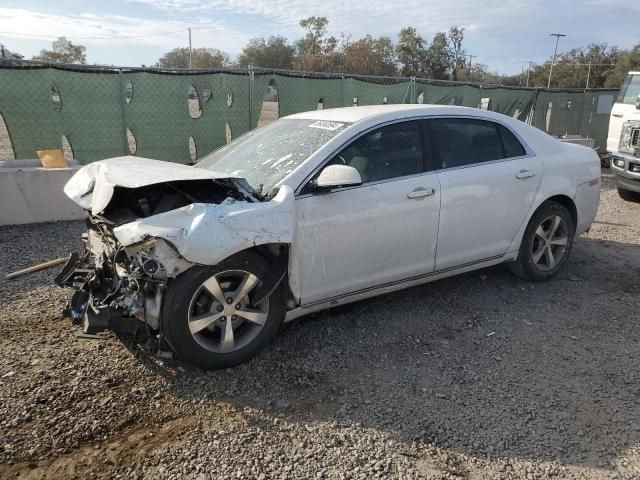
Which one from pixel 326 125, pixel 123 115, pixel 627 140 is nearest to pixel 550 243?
pixel 326 125

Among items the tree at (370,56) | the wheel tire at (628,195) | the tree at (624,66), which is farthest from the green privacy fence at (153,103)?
the tree at (370,56)

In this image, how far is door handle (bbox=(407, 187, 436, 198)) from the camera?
3829 millimetres

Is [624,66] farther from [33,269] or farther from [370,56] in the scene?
[33,269]

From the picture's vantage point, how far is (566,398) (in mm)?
3139

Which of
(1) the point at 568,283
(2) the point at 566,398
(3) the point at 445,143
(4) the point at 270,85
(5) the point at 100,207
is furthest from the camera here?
(4) the point at 270,85

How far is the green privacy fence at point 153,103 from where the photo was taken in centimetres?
712

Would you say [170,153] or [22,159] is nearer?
[22,159]

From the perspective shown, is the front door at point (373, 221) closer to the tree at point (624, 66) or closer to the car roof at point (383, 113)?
the car roof at point (383, 113)

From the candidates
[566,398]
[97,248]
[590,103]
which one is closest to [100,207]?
[97,248]

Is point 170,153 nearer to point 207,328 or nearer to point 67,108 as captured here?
point 67,108

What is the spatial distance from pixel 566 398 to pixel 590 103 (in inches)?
533

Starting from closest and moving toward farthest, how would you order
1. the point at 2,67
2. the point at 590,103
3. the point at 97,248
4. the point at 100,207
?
the point at 100,207 → the point at 97,248 → the point at 2,67 → the point at 590,103

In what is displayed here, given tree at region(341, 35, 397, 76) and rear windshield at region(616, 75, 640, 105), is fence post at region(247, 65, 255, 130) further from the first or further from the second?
tree at region(341, 35, 397, 76)


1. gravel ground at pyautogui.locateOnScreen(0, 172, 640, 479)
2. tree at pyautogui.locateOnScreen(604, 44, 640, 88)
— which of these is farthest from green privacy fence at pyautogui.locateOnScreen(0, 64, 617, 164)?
tree at pyautogui.locateOnScreen(604, 44, 640, 88)
